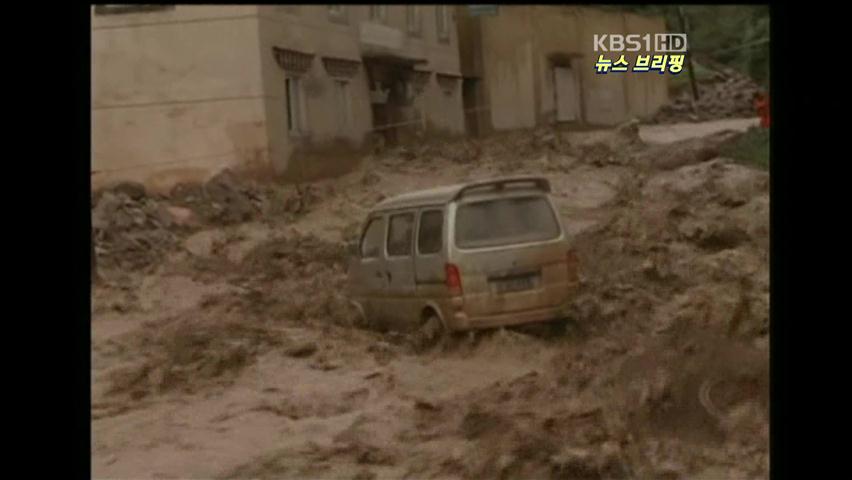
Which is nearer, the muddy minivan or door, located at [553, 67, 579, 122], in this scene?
the muddy minivan

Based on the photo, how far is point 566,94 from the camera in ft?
15.8

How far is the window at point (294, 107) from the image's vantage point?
4.73m

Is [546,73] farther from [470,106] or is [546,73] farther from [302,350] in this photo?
[302,350]

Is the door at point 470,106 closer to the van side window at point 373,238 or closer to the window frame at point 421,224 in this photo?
the window frame at point 421,224

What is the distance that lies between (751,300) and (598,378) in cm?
82

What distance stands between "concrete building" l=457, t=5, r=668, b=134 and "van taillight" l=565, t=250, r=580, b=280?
647 millimetres

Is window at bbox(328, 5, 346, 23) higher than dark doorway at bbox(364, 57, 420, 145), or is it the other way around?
window at bbox(328, 5, 346, 23)

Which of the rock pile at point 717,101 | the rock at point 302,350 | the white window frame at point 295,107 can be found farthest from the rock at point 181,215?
the rock pile at point 717,101

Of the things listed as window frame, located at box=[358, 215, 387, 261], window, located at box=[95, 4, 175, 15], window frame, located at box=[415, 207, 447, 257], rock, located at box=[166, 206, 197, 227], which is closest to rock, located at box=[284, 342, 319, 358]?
window frame, located at box=[358, 215, 387, 261]

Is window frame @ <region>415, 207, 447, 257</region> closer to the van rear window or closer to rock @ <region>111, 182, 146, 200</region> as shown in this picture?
the van rear window

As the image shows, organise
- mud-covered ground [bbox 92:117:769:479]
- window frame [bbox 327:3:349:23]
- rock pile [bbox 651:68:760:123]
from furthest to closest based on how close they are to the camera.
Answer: rock pile [bbox 651:68:760:123], window frame [bbox 327:3:349:23], mud-covered ground [bbox 92:117:769:479]

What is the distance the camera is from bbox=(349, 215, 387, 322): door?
4.77 meters

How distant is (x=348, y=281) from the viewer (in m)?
4.77
